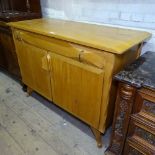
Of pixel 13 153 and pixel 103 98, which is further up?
pixel 103 98

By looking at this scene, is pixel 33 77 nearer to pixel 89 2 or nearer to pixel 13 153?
pixel 13 153

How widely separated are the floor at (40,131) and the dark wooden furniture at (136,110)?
35cm

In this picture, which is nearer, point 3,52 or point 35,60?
point 35,60

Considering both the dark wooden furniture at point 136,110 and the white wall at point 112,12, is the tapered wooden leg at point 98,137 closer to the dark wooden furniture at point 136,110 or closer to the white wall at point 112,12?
the dark wooden furniture at point 136,110

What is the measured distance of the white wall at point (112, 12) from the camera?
121cm

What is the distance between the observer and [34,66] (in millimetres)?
1529

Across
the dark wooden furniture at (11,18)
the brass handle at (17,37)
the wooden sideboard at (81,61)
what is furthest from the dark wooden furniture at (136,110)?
the dark wooden furniture at (11,18)

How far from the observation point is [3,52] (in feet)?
6.66

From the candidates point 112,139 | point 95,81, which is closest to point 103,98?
point 95,81

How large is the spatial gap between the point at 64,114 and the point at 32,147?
0.45m

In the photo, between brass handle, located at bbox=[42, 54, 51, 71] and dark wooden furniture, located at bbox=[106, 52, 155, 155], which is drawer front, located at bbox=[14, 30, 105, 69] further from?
dark wooden furniture, located at bbox=[106, 52, 155, 155]

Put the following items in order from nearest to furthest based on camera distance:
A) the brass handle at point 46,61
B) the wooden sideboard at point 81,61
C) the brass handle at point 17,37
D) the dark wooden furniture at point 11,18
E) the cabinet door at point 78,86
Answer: the wooden sideboard at point 81,61, the cabinet door at point 78,86, the brass handle at point 46,61, the brass handle at point 17,37, the dark wooden furniture at point 11,18

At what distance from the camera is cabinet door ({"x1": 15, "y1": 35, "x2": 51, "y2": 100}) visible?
1.40m

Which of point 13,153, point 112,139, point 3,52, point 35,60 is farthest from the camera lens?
point 3,52
